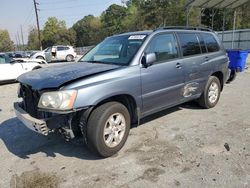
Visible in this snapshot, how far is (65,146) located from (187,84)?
2.62 m

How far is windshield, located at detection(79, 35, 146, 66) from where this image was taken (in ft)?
14.9

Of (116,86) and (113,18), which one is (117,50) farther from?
(113,18)

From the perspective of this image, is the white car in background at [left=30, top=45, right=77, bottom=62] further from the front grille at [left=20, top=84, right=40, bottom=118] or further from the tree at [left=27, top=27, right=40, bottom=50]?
the tree at [left=27, top=27, right=40, bottom=50]

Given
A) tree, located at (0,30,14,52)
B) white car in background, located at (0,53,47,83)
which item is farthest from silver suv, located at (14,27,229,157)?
tree, located at (0,30,14,52)

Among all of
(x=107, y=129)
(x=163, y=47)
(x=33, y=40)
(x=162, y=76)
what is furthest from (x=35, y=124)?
(x=33, y=40)

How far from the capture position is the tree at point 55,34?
75.9m

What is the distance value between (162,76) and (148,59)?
57 cm

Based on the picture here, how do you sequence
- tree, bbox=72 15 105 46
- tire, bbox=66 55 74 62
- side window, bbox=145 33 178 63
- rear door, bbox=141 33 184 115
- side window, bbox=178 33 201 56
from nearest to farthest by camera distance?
rear door, bbox=141 33 184 115
side window, bbox=145 33 178 63
side window, bbox=178 33 201 56
tire, bbox=66 55 74 62
tree, bbox=72 15 105 46

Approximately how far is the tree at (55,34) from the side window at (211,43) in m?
71.9

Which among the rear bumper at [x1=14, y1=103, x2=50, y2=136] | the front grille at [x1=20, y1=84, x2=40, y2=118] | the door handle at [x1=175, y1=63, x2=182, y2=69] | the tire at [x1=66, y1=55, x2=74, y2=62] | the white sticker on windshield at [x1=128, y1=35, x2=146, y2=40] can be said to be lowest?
the tire at [x1=66, y1=55, x2=74, y2=62]

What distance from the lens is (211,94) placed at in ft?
20.7

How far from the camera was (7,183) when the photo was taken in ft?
11.4

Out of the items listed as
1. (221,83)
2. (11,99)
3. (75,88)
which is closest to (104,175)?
(75,88)

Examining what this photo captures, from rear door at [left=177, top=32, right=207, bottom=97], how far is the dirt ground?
618 millimetres
